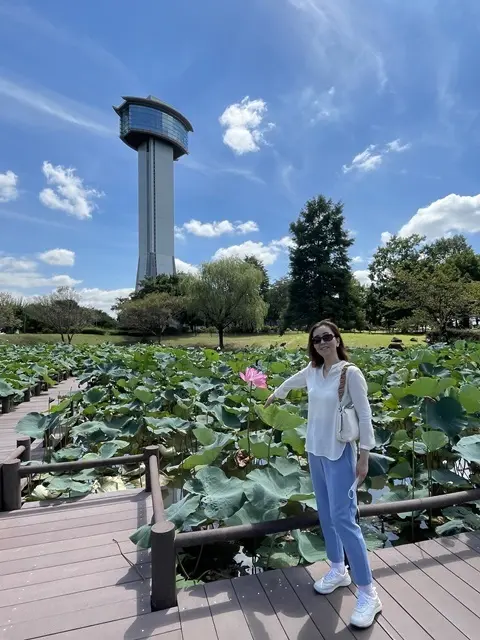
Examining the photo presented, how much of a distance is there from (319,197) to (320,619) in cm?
2660

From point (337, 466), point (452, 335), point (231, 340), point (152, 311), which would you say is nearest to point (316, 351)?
point (337, 466)

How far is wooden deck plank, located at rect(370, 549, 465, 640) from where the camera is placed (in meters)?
1.46

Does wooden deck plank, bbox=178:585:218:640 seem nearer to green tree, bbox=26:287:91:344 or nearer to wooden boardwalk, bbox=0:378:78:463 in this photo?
wooden boardwalk, bbox=0:378:78:463

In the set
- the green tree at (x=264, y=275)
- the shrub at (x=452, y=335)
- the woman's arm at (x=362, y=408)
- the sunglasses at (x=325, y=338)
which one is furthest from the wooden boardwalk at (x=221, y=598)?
the green tree at (x=264, y=275)

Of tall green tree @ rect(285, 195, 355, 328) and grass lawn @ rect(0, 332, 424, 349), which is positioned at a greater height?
tall green tree @ rect(285, 195, 355, 328)

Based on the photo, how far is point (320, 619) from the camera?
153cm

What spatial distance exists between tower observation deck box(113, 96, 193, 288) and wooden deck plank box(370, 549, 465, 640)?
6235cm

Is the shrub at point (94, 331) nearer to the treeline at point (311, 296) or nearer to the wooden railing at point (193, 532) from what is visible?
the treeline at point (311, 296)

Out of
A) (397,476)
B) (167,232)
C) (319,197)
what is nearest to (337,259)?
(319,197)

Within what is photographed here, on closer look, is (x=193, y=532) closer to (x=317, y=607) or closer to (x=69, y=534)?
(x=317, y=607)

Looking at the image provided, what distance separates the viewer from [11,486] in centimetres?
257

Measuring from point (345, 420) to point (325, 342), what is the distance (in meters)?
0.33

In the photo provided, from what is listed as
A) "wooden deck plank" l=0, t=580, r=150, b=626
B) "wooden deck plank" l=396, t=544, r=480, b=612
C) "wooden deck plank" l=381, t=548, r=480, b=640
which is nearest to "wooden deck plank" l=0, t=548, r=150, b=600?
"wooden deck plank" l=0, t=580, r=150, b=626

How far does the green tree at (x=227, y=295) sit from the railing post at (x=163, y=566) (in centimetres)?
2167
